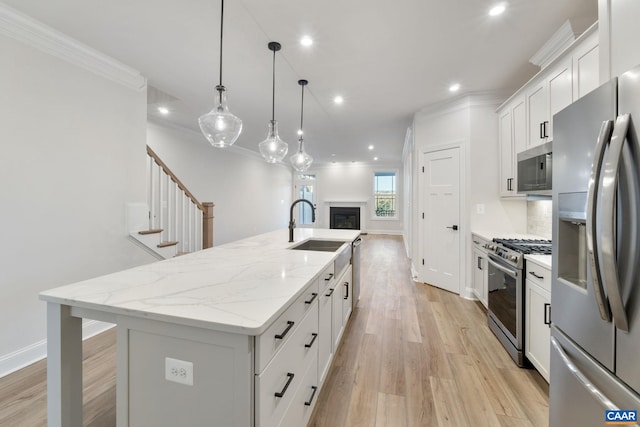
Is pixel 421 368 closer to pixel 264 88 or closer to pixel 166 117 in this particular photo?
pixel 264 88

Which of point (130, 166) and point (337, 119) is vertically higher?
point (337, 119)

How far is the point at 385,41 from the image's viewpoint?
7.93 feet

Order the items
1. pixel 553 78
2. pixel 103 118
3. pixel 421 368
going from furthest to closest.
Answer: pixel 103 118 → pixel 553 78 → pixel 421 368

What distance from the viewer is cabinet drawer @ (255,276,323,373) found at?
0.91 metres

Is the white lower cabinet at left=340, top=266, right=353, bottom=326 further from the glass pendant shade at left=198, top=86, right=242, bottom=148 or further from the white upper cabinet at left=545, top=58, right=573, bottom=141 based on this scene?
the white upper cabinet at left=545, top=58, right=573, bottom=141

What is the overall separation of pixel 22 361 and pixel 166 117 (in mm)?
3970

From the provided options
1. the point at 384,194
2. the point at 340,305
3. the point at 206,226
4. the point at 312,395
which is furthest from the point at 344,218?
the point at 312,395

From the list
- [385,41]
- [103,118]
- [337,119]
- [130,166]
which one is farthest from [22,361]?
[337,119]

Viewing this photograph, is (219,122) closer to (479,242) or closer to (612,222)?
(612,222)

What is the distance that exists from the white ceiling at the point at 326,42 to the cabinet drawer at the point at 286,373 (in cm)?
225

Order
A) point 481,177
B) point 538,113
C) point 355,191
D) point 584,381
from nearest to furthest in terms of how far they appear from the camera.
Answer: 1. point 584,381
2. point 538,113
3. point 481,177
4. point 355,191

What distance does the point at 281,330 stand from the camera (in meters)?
1.09

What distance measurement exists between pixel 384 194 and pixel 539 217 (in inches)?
291

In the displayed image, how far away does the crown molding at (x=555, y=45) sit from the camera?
220cm
